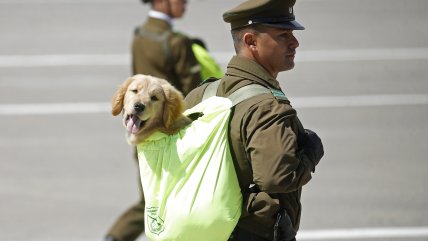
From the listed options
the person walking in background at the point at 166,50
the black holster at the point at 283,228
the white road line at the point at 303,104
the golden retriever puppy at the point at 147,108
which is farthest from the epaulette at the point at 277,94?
the white road line at the point at 303,104

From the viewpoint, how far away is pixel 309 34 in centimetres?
1625

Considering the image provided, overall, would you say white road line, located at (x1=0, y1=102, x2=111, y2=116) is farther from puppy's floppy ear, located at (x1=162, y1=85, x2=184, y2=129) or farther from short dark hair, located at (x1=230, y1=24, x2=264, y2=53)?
puppy's floppy ear, located at (x1=162, y1=85, x2=184, y2=129)

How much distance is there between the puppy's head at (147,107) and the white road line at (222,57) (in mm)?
10146

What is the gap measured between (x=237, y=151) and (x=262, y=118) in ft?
0.74

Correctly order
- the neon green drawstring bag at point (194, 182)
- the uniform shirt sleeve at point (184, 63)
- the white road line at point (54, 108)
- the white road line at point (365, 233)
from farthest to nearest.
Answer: the white road line at point (54, 108), the white road line at point (365, 233), the uniform shirt sleeve at point (184, 63), the neon green drawstring bag at point (194, 182)

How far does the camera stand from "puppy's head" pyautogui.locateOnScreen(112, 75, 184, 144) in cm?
445

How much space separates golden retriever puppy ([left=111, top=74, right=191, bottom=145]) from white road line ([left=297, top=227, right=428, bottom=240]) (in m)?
4.93

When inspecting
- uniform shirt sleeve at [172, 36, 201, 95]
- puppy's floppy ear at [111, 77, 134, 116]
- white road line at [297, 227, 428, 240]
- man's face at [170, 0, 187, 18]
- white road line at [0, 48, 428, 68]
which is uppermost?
puppy's floppy ear at [111, 77, 134, 116]

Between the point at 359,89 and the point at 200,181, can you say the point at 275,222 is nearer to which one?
the point at 200,181

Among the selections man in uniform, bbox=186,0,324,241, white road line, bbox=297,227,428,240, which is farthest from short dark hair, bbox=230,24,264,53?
white road line, bbox=297,227,428,240

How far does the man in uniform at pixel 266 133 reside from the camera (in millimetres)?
4324

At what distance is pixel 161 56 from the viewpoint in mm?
7930

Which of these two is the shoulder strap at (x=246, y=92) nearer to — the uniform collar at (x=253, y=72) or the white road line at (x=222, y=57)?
the uniform collar at (x=253, y=72)

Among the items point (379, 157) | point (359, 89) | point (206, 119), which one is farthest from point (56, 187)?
point (206, 119)
